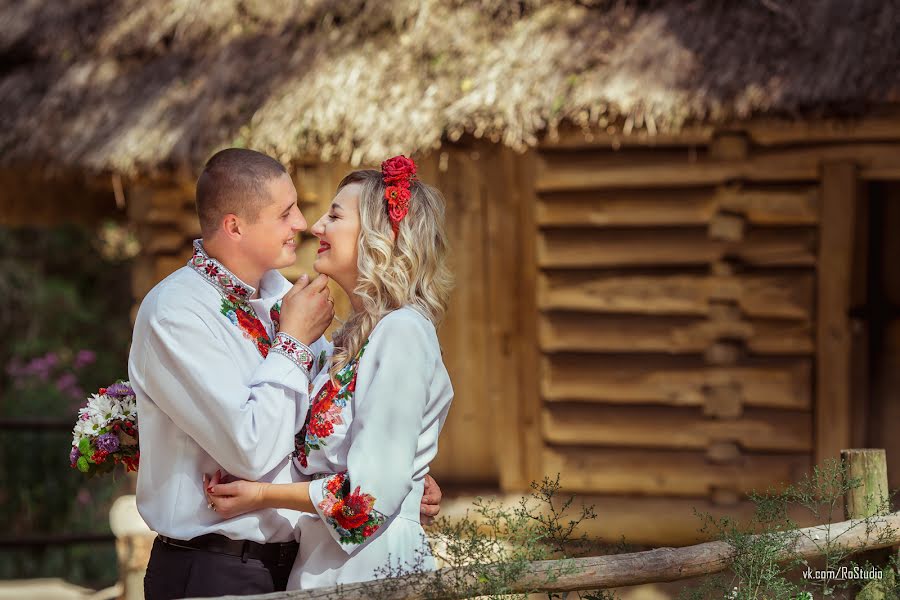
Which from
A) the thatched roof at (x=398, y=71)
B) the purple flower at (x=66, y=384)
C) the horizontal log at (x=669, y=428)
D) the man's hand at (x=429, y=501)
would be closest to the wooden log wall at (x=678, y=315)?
→ the horizontal log at (x=669, y=428)

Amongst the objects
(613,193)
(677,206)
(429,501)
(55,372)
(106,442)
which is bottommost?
(429,501)

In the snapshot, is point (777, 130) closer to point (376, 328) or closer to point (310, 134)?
point (310, 134)

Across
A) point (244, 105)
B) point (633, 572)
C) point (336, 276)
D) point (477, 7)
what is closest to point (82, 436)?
point (336, 276)

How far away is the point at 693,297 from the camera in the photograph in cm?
569

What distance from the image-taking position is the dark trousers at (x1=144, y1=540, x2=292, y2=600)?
227 centimetres

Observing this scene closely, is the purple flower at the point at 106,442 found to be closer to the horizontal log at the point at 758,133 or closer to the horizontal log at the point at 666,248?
the horizontal log at the point at 758,133

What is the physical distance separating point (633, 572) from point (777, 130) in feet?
11.7

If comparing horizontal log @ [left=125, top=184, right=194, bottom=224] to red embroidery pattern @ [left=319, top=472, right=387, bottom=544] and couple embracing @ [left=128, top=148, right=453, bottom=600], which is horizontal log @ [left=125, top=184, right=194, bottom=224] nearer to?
couple embracing @ [left=128, top=148, right=453, bottom=600]

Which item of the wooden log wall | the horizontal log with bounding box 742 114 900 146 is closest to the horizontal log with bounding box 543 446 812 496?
the wooden log wall

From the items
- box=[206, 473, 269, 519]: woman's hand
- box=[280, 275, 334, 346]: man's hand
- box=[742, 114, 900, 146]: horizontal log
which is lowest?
box=[206, 473, 269, 519]: woman's hand

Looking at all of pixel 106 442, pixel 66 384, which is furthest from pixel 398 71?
pixel 66 384

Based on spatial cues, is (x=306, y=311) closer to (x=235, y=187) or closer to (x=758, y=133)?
(x=235, y=187)

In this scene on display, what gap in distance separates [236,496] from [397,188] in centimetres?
72

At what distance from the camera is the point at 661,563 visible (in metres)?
2.53
